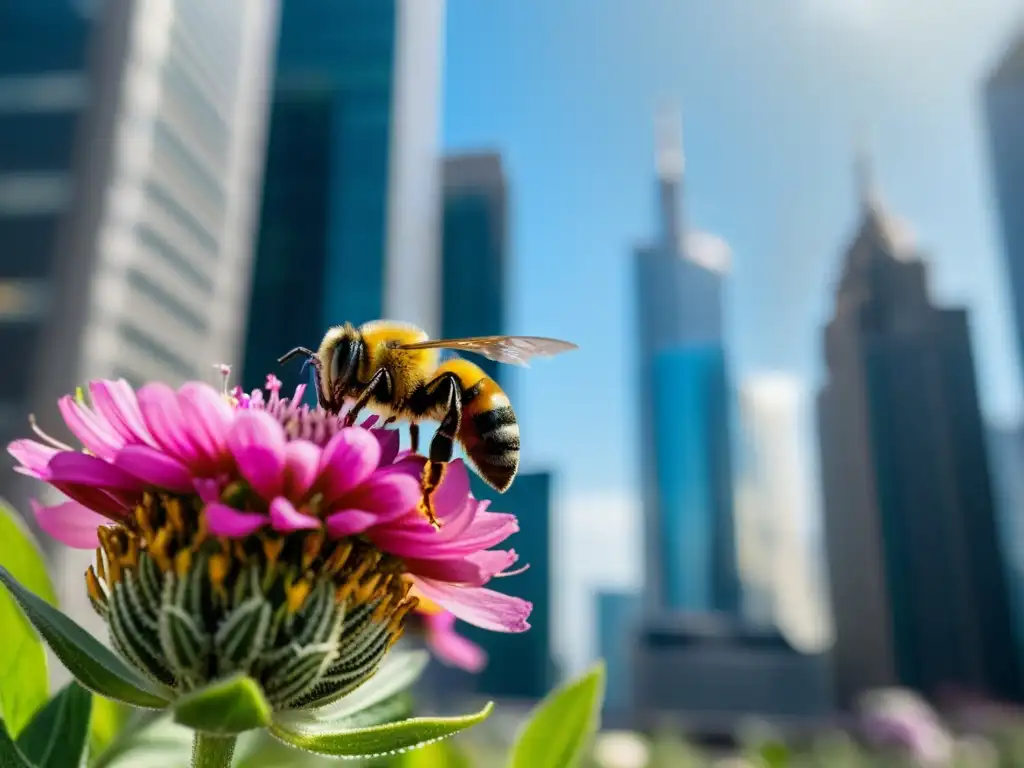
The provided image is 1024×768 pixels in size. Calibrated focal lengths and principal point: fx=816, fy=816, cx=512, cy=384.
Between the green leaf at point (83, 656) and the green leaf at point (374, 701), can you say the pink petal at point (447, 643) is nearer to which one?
the green leaf at point (374, 701)

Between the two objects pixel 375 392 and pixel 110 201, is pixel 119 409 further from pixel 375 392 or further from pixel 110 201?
pixel 110 201

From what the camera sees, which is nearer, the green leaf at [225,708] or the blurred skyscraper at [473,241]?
the green leaf at [225,708]

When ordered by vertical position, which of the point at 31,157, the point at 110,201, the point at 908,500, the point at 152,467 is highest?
the point at 31,157

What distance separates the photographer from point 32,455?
50 centimetres

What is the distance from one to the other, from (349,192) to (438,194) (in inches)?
695

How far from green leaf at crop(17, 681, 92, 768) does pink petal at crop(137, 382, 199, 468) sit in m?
0.19

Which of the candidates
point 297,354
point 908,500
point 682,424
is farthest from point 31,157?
point 682,424

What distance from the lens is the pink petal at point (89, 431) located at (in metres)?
0.47

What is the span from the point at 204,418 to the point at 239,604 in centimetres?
11

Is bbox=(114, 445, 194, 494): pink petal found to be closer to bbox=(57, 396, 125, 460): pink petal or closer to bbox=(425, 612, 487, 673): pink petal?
bbox=(57, 396, 125, 460): pink petal

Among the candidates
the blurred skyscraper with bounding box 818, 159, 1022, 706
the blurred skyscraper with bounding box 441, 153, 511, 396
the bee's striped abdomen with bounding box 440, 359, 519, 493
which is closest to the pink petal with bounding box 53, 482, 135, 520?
the bee's striped abdomen with bounding box 440, 359, 519, 493

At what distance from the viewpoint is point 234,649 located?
1.34 feet

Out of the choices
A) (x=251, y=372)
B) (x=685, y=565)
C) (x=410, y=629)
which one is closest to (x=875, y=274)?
(x=685, y=565)

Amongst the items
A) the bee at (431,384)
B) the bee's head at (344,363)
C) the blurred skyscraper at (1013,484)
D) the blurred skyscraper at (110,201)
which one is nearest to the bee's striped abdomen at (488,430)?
the bee at (431,384)
